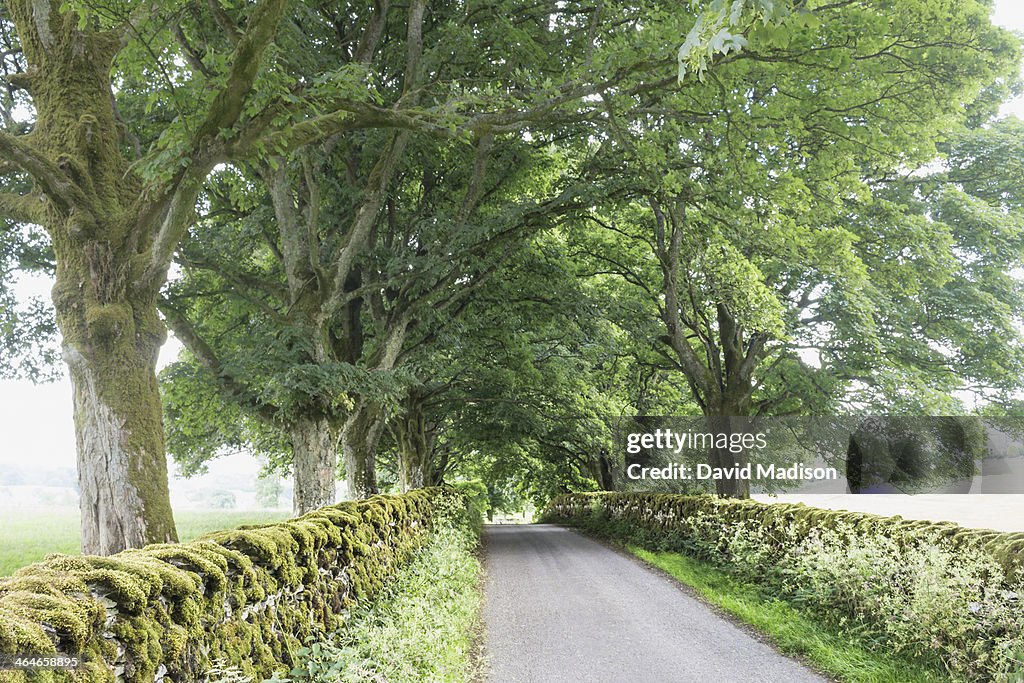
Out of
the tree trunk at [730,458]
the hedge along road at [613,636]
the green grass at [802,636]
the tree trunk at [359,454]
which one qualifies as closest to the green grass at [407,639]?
the hedge along road at [613,636]

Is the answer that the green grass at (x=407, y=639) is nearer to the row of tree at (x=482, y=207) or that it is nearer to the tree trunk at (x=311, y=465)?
the row of tree at (x=482, y=207)

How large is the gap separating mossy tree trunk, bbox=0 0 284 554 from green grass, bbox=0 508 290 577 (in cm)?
507

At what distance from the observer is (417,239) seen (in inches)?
546

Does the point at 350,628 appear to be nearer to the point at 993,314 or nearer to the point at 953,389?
the point at 953,389

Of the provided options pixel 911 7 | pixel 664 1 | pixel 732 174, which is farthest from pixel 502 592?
pixel 911 7

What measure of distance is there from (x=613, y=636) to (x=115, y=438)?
5930 mm

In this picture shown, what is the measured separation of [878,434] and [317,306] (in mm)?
13029

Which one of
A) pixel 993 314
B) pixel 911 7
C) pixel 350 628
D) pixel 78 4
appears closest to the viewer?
pixel 78 4

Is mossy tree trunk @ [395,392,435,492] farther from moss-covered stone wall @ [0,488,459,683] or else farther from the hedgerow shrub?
moss-covered stone wall @ [0,488,459,683]

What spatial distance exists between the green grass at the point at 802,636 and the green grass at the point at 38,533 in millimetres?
7640

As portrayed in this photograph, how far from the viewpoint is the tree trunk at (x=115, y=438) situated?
592 cm

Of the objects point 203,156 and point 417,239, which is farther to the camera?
point 417,239

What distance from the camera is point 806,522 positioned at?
9.91 m

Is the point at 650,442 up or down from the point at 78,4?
down
